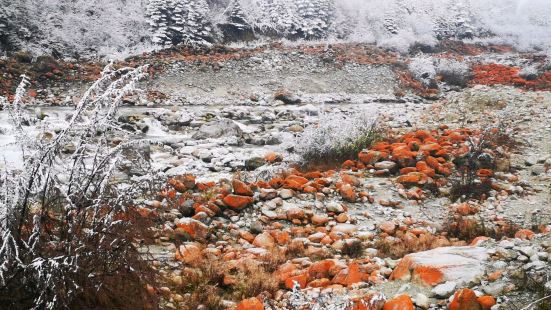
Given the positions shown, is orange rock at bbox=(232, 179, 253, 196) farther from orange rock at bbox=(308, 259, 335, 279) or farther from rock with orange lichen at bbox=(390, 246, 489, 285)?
rock with orange lichen at bbox=(390, 246, 489, 285)

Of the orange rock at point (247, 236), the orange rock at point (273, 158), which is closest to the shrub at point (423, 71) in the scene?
the orange rock at point (273, 158)

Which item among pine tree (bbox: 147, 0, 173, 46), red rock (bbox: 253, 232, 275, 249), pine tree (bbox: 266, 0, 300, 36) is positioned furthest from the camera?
pine tree (bbox: 266, 0, 300, 36)

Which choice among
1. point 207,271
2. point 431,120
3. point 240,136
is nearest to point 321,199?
point 207,271

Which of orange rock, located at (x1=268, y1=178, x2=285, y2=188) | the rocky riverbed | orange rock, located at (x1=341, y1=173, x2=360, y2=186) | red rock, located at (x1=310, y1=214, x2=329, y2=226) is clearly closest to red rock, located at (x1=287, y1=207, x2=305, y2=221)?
the rocky riverbed

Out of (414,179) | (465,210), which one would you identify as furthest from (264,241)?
(414,179)

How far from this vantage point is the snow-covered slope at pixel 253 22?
20.8 m

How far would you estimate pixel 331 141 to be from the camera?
874cm

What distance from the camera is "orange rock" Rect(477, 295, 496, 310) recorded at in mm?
2838

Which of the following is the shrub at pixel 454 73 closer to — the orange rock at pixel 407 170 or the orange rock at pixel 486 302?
Result: the orange rock at pixel 407 170

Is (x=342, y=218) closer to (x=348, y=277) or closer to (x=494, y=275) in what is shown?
(x=348, y=277)

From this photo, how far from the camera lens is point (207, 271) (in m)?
3.78

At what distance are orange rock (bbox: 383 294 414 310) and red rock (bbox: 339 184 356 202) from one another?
355 cm

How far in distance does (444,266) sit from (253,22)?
1177 inches

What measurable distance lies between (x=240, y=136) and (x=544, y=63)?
76.0 feet
